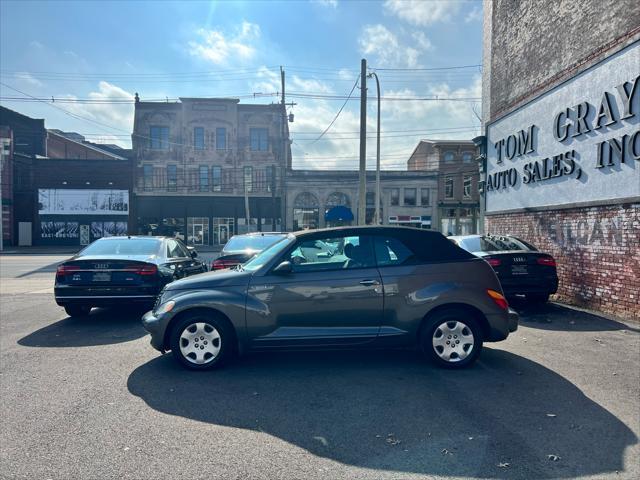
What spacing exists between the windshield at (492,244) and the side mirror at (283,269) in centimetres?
558

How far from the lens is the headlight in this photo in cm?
490

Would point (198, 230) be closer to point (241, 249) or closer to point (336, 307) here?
point (241, 249)

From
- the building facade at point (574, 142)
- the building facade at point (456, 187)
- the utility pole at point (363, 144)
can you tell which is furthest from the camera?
the building facade at point (456, 187)

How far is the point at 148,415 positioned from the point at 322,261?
2.41 metres

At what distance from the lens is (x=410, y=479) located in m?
2.84

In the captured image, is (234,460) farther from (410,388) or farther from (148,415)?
(410,388)

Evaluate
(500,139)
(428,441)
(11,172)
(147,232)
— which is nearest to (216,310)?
(428,441)

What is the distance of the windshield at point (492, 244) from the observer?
9.12 m

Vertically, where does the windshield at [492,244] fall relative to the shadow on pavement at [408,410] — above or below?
above

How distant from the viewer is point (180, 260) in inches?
333

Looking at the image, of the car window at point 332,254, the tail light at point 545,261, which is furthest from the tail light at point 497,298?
the tail light at point 545,261

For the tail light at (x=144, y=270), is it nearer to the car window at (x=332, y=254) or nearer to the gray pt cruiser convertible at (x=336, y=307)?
the gray pt cruiser convertible at (x=336, y=307)

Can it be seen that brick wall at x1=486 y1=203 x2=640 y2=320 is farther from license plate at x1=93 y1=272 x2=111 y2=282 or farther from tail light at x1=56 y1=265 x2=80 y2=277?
tail light at x1=56 y1=265 x2=80 y2=277

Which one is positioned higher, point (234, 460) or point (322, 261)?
point (322, 261)
